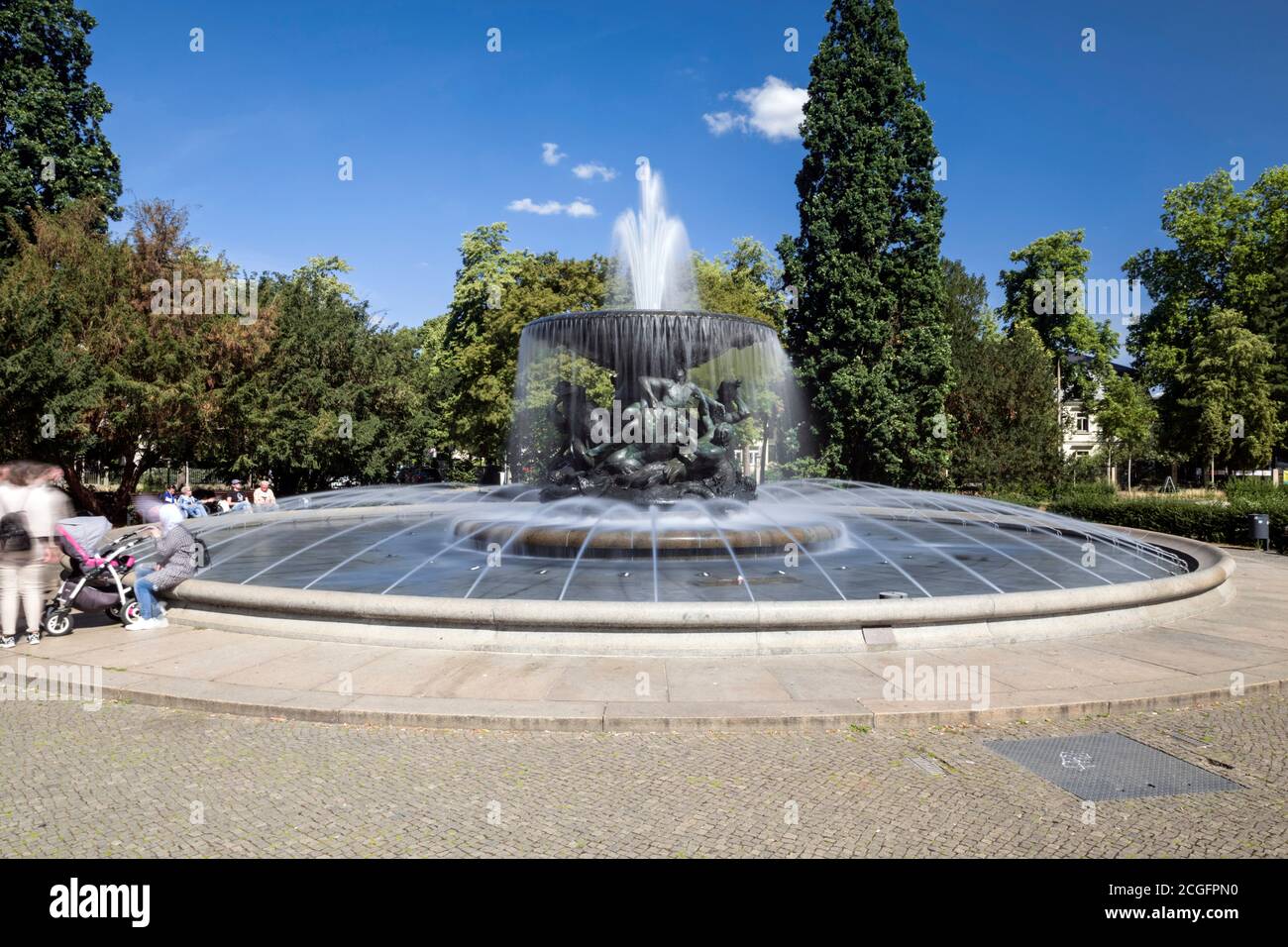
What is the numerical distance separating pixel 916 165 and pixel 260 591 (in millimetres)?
38158

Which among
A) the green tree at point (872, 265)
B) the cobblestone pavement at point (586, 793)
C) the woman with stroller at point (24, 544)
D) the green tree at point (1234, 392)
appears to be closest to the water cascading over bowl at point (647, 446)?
the woman with stroller at point (24, 544)

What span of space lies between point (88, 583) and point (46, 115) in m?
32.4

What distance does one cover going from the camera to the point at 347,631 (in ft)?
29.7

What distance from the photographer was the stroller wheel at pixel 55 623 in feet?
31.1

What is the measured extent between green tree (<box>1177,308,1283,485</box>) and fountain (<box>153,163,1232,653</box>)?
124 ft

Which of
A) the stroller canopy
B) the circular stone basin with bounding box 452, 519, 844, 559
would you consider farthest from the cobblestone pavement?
the circular stone basin with bounding box 452, 519, 844, 559

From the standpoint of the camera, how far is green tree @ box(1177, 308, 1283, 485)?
5147 centimetres

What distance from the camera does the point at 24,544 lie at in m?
9.11

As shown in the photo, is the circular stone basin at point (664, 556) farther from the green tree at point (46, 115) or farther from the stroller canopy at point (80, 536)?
the green tree at point (46, 115)

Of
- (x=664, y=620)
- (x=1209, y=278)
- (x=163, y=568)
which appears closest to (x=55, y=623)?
(x=163, y=568)

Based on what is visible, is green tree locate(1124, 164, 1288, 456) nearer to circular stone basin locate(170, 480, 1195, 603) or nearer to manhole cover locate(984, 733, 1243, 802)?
circular stone basin locate(170, 480, 1195, 603)

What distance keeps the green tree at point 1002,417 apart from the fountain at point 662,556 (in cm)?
1365
